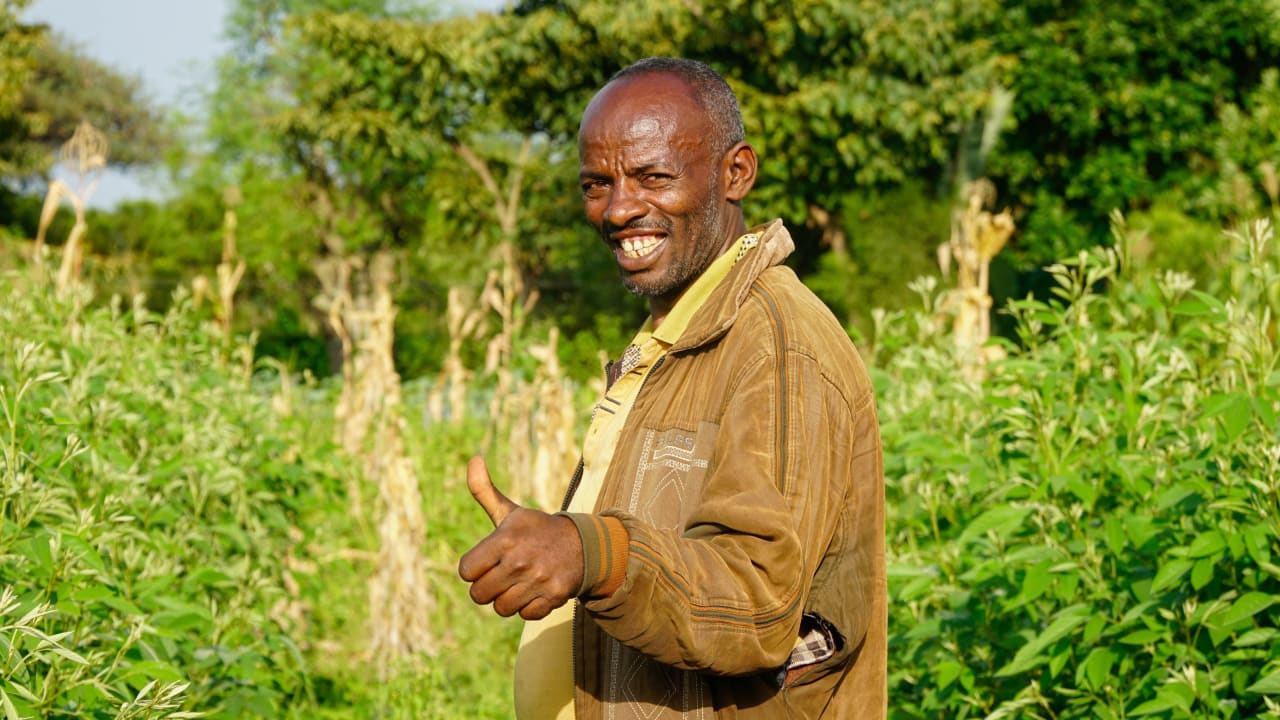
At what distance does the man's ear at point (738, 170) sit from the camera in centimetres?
184

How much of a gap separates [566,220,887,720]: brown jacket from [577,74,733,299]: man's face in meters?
0.11

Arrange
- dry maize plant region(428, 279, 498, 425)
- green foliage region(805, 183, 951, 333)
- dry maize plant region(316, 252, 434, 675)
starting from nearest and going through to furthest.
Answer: dry maize plant region(316, 252, 434, 675) < dry maize plant region(428, 279, 498, 425) < green foliage region(805, 183, 951, 333)

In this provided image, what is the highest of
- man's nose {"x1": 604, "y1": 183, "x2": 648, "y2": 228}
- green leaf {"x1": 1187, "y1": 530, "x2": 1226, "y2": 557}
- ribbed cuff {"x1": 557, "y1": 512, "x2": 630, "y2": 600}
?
man's nose {"x1": 604, "y1": 183, "x2": 648, "y2": 228}

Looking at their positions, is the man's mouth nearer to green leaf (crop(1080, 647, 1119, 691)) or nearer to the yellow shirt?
the yellow shirt

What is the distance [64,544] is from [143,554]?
115 centimetres

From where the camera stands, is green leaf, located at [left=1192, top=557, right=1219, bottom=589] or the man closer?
the man

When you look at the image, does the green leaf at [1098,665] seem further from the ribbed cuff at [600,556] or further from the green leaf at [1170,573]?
the ribbed cuff at [600,556]

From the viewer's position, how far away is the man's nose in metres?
1.78

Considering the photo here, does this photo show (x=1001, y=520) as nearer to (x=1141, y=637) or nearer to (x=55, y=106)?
(x=1141, y=637)

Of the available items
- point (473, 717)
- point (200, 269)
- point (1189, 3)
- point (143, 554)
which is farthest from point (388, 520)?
point (200, 269)

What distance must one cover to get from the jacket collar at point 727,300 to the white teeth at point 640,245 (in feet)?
0.40

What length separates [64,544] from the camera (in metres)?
2.34

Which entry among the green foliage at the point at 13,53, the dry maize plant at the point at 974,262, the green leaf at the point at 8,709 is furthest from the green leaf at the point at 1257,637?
the green foliage at the point at 13,53

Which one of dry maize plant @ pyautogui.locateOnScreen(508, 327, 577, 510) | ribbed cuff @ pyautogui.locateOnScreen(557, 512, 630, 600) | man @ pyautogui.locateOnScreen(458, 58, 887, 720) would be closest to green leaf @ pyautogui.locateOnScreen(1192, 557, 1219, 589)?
man @ pyautogui.locateOnScreen(458, 58, 887, 720)
